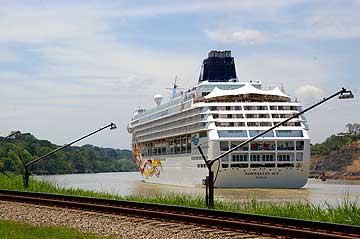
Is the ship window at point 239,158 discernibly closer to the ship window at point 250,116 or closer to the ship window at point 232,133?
the ship window at point 232,133

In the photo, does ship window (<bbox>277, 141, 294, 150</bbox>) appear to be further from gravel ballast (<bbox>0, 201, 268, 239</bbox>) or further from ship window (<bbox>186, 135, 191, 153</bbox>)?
gravel ballast (<bbox>0, 201, 268, 239</bbox>)

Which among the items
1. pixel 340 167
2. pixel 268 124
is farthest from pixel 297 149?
pixel 340 167

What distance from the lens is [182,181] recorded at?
180 feet

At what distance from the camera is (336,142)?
130 meters

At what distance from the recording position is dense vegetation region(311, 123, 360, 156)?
126 metres

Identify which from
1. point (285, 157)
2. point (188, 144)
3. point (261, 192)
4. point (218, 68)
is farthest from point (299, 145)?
point (218, 68)

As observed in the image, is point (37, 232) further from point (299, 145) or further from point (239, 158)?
point (299, 145)

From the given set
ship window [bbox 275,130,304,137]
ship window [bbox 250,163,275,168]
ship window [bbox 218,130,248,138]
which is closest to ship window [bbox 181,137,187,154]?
ship window [bbox 218,130,248,138]

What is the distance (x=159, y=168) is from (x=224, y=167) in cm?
1819

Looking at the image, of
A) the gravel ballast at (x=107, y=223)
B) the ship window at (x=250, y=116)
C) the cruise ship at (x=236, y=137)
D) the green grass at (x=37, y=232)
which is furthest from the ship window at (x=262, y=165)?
the green grass at (x=37, y=232)

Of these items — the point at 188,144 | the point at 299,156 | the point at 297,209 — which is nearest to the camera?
the point at 297,209

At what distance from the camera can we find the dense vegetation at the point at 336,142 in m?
126

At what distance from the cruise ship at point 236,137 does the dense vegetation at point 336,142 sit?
7114cm

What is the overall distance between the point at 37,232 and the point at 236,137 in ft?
113
